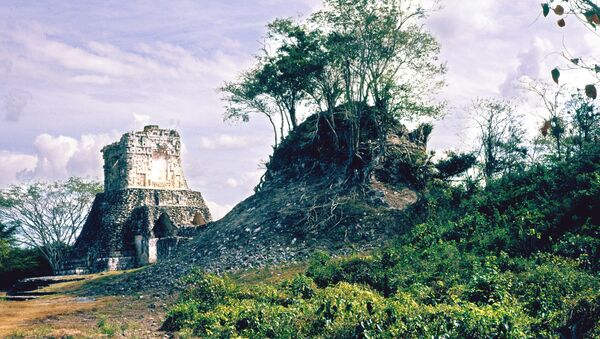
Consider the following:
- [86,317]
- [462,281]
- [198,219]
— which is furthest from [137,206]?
[462,281]

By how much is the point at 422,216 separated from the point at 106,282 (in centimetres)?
1357

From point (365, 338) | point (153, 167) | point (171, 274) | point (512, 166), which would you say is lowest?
point (365, 338)

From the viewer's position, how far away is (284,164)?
27.9 meters

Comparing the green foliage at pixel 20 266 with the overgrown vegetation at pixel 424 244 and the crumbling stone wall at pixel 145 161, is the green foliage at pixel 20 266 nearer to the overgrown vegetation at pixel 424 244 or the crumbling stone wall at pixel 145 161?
the crumbling stone wall at pixel 145 161

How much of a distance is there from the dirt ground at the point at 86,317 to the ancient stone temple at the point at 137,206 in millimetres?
13620

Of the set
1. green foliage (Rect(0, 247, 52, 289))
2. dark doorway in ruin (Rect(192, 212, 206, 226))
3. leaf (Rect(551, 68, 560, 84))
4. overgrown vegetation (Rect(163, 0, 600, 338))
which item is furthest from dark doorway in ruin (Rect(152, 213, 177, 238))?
leaf (Rect(551, 68, 560, 84))

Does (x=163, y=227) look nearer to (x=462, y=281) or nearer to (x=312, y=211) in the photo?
(x=312, y=211)

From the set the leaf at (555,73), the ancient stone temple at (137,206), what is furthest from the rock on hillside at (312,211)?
the leaf at (555,73)

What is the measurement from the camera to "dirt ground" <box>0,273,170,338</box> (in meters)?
13.2

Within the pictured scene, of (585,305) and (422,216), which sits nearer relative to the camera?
(585,305)

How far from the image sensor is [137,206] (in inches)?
1540

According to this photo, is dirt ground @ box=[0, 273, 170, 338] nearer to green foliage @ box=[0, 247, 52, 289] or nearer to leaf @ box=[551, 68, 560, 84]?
leaf @ box=[551, 68, 560, 84]

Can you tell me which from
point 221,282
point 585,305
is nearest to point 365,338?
point 585,305

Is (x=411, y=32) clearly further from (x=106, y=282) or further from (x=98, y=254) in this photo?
(x=98, y=254)
